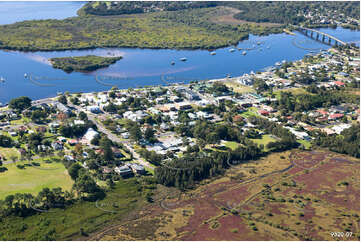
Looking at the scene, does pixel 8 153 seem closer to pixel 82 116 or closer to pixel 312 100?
pixel 82 116

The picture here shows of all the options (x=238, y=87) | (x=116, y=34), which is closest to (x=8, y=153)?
(x=238, y=87)

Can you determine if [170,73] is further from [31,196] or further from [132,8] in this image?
[132,8]

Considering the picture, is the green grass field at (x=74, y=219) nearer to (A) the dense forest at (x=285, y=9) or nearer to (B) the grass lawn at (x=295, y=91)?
(B) the grass lawn at (x=295, y=91)

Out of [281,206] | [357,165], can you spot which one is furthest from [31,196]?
[357,165]

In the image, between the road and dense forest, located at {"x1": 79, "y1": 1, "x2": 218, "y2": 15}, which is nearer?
the road

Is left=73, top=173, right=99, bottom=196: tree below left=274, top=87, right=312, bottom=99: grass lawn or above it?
below

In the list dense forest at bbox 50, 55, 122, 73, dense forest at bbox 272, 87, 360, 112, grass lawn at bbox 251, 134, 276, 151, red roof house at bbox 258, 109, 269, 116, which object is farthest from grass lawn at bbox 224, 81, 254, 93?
dense forest at bbox 50, 55, 122, 73

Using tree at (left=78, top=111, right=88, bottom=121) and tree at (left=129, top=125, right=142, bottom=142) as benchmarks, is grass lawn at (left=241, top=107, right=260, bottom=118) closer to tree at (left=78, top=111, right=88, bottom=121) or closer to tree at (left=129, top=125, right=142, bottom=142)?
tree at (left=129, top=125, right=142, bottom=142)
